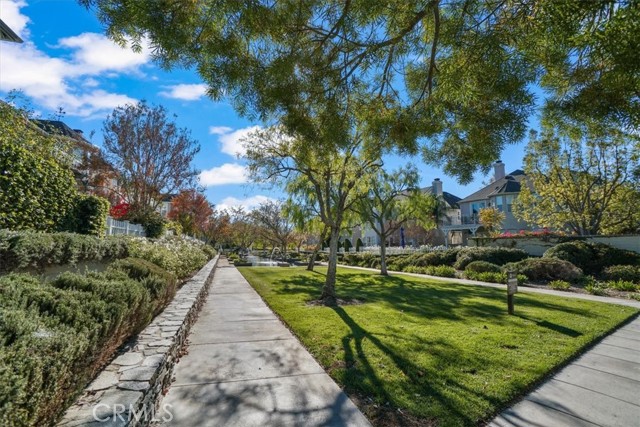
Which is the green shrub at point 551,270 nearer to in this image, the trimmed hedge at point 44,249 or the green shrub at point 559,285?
the green shrub at point 559,285

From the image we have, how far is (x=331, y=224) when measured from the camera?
Result: 9.79m

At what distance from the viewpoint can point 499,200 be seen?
39688 mm

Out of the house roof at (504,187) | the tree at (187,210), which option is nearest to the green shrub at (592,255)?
the house roof at (504,187)

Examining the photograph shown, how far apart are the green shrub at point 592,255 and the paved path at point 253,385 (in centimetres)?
1381

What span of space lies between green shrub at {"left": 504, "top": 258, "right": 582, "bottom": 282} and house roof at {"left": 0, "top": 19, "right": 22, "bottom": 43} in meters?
22.7

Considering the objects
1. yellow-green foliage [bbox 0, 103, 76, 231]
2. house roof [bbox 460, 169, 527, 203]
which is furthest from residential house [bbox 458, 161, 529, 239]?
yellow-green foliage [bbox 0, 103, 76, 231]

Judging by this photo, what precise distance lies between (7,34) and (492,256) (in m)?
24.1

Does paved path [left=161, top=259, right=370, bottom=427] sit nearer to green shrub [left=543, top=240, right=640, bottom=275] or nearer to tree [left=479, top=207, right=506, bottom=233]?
green shrub [left=543, top=240, right=640, bottom=275]

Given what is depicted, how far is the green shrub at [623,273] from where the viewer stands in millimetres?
11781

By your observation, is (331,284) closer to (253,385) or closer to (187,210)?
(253,385)

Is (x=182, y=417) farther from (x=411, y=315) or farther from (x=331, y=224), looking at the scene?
(x=331, y=224)

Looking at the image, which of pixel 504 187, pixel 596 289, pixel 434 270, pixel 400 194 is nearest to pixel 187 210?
pixel 400 194

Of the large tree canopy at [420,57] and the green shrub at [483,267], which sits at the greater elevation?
the large tree canopy at [420,57]

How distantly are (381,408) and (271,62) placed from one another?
144 inches
